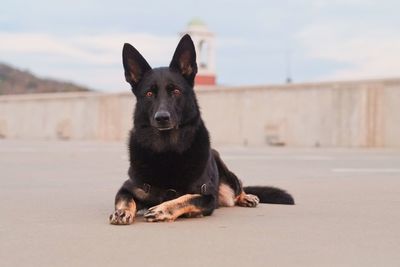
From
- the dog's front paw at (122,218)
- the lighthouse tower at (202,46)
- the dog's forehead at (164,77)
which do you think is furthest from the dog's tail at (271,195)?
the lighthouse tower at (202,46)

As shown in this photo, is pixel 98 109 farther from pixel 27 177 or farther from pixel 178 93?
pixel 178 93

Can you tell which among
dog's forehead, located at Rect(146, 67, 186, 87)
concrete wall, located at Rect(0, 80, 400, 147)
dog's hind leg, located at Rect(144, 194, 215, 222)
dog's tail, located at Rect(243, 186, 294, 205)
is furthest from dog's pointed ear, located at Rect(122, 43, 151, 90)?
concrete wall, located at Rect(0, 80, 400, 147)

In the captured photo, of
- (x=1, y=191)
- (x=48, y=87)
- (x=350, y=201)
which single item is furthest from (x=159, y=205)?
(x=48, y=87)

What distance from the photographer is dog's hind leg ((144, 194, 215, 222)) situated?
5.26 metres

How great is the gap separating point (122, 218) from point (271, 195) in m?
2.13

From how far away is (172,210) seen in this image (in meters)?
5.29

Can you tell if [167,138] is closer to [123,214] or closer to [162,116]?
[162,116]

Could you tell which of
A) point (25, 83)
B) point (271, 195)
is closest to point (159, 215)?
point (271, 195)

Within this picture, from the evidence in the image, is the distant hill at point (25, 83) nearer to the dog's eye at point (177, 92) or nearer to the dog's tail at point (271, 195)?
the dog's tail at point (271, 195)

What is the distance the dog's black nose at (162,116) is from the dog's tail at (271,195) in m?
1.79

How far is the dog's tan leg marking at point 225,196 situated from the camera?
21.3 ft

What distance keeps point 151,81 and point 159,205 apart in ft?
3.10

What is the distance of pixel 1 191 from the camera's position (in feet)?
25.7

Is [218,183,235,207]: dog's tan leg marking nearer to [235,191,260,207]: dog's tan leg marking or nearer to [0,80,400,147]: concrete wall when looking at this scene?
[235,191,260,207]: dog's tan leg marking
